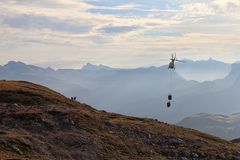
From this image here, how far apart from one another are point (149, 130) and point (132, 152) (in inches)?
425

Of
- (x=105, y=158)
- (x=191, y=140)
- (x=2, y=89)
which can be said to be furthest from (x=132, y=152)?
(x=2, y=89)

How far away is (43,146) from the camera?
48.2 meters

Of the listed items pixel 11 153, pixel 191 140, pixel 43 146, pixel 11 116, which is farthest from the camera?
pixel 191 140

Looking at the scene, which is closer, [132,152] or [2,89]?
[132,152]

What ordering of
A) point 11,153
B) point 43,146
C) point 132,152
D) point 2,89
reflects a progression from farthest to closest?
point 2,89 → point 132,152 → point 43,146 → point 11,153

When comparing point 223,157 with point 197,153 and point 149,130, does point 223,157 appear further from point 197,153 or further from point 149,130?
point 149,130

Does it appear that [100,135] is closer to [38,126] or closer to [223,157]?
[38,126]

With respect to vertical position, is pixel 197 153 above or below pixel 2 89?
below

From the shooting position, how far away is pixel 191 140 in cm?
6328

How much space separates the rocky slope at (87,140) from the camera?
156 feet

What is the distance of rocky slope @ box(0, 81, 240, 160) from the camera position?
47.5 m

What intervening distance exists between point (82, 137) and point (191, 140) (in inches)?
671

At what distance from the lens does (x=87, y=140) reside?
2078 inches

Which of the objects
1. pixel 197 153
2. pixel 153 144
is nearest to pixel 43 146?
pixel 153 144
